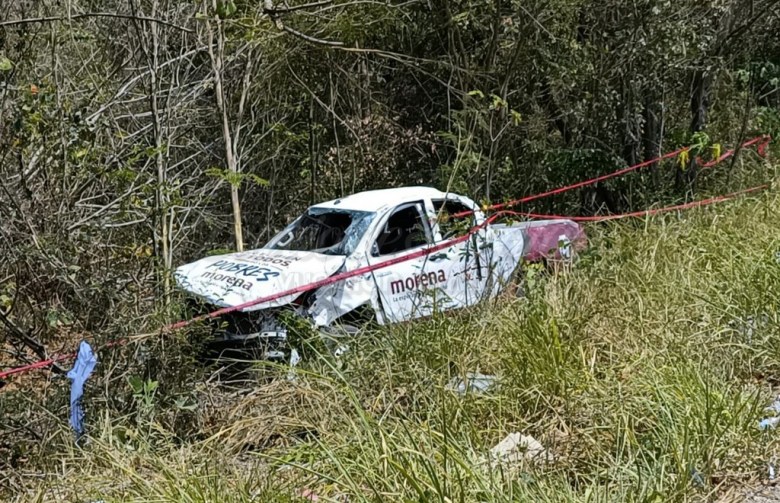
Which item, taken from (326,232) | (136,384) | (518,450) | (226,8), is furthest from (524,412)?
(326,232)

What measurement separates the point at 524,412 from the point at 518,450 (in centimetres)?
72

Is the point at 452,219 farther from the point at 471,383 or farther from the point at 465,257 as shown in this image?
the point at 471,383

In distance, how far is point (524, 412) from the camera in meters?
4.24

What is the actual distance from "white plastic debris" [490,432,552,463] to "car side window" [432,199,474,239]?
2.70 m

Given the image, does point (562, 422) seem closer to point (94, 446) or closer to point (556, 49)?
point (94, 446)

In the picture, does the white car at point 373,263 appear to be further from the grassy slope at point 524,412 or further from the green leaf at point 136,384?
the green leaf at point 136,384

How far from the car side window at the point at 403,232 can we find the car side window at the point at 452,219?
0.20m

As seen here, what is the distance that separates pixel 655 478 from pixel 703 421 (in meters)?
0.60

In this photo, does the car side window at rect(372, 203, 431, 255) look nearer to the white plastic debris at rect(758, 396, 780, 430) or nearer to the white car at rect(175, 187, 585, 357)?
the white car at rect(175, 187, 585, 357)

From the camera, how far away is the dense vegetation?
3492mm

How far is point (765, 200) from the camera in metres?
7.90

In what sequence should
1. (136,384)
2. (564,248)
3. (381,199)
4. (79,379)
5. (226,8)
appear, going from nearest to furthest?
(226,8)
(79,379)
(136,384)
(564,248)
(381,199)

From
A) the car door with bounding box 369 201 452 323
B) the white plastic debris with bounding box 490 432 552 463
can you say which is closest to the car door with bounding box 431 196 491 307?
the car door with bounding box 369 201 452 323

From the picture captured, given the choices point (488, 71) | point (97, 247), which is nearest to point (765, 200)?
point (488, 71)
